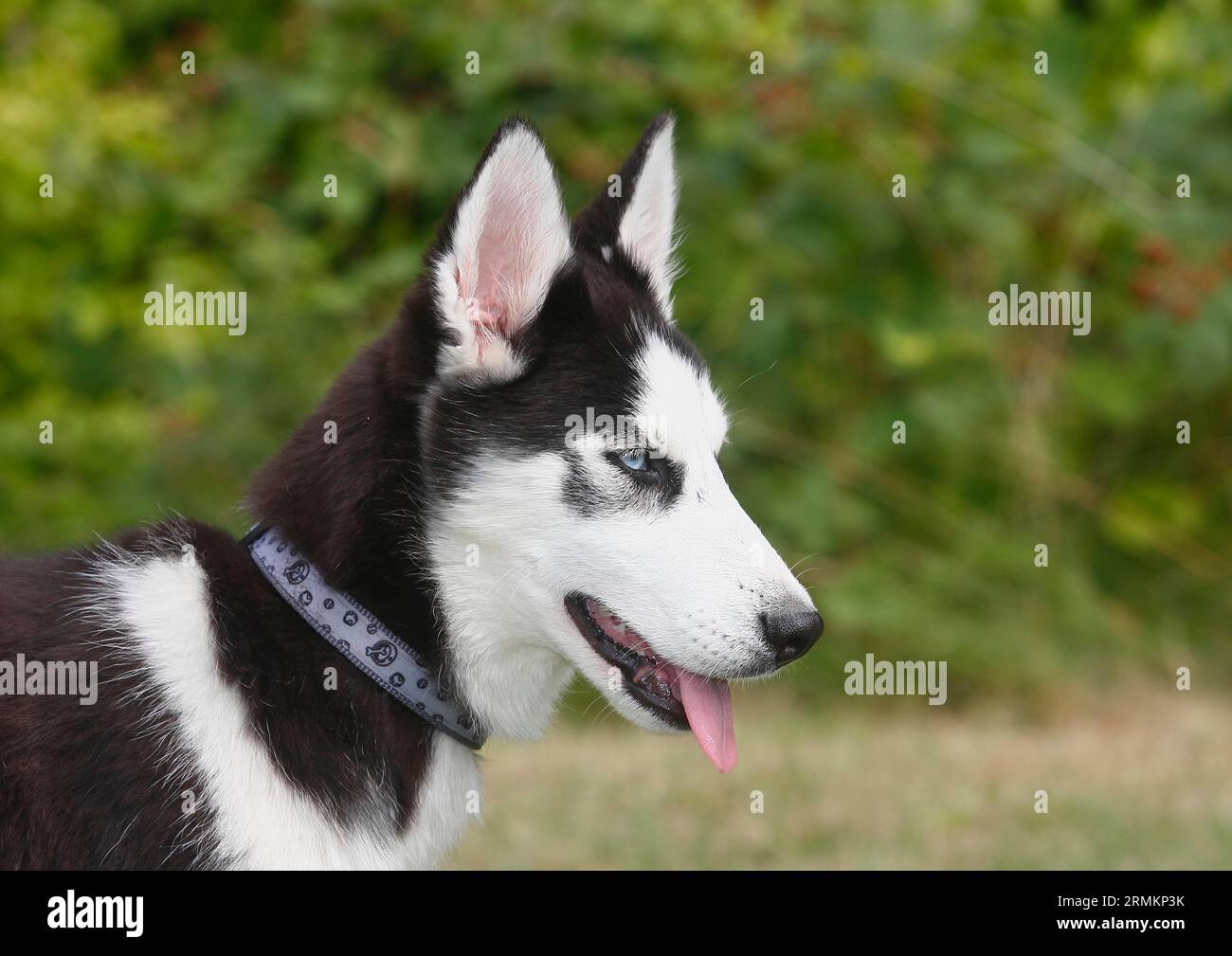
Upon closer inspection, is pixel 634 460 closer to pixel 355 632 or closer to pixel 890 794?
pixel 355 632

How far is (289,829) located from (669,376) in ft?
3.85

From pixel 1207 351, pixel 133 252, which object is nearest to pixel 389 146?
pixel 133 252

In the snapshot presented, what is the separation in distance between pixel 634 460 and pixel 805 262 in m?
4.26

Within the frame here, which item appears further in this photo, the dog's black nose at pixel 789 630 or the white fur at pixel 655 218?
the white fur at pixel 655 218

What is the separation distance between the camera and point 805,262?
677 centimetres

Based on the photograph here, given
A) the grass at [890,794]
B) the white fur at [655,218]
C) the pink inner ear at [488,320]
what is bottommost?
the grass at [890,794]

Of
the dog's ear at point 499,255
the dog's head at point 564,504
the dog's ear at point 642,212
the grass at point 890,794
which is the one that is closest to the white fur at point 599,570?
the dog's head at point 564,504

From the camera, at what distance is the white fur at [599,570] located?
8.68 feet

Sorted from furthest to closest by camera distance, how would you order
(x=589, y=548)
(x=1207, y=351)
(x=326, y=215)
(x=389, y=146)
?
(x=326, y=215), (x=389, y=146), (x=1207, y=351), (x=589, y=548)

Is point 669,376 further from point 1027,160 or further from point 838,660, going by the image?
point 1027,160

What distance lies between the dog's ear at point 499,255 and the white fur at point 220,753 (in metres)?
0.71

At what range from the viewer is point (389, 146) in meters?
6.65

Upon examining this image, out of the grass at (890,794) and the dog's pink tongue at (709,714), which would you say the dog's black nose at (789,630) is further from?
the grass at (890,794)

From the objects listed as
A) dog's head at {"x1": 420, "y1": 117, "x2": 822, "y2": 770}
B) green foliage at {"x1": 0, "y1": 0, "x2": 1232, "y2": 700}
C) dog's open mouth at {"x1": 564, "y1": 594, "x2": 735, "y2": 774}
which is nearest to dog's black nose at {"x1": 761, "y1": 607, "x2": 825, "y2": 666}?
dog's head at {"x1": 420, "y1": 117, "x2": 822, "y2": 770}
